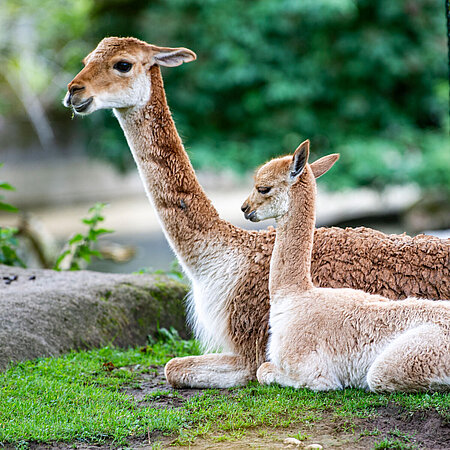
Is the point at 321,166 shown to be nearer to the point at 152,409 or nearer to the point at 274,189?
the point at 274,189

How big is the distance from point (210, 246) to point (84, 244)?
3.23m

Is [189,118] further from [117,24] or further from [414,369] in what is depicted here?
[414,369]

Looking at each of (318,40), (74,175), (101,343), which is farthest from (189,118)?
(101,343)

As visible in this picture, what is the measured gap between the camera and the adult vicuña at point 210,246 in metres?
4.45

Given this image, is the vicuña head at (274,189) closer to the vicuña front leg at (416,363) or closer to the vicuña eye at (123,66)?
the vicuña front leg at (416,363)

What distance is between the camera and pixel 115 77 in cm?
457

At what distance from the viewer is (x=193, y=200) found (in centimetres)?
466

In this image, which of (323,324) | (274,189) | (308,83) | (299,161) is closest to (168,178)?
(274,189)

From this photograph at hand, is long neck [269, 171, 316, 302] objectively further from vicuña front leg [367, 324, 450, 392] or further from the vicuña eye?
the vicuña eye

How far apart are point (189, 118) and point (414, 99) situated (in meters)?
5.21

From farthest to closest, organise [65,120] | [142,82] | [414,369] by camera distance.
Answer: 1. [65,120]
2. [142,82]
3. [414,369]

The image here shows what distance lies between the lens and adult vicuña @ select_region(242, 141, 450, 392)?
3.70m

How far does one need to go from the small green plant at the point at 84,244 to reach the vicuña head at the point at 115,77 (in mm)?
2722

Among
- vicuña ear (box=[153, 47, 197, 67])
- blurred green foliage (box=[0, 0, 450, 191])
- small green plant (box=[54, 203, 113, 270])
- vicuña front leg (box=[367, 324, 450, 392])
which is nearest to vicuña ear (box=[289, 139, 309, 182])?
vicuña front leg (box=[367, 324, 450, 392])
